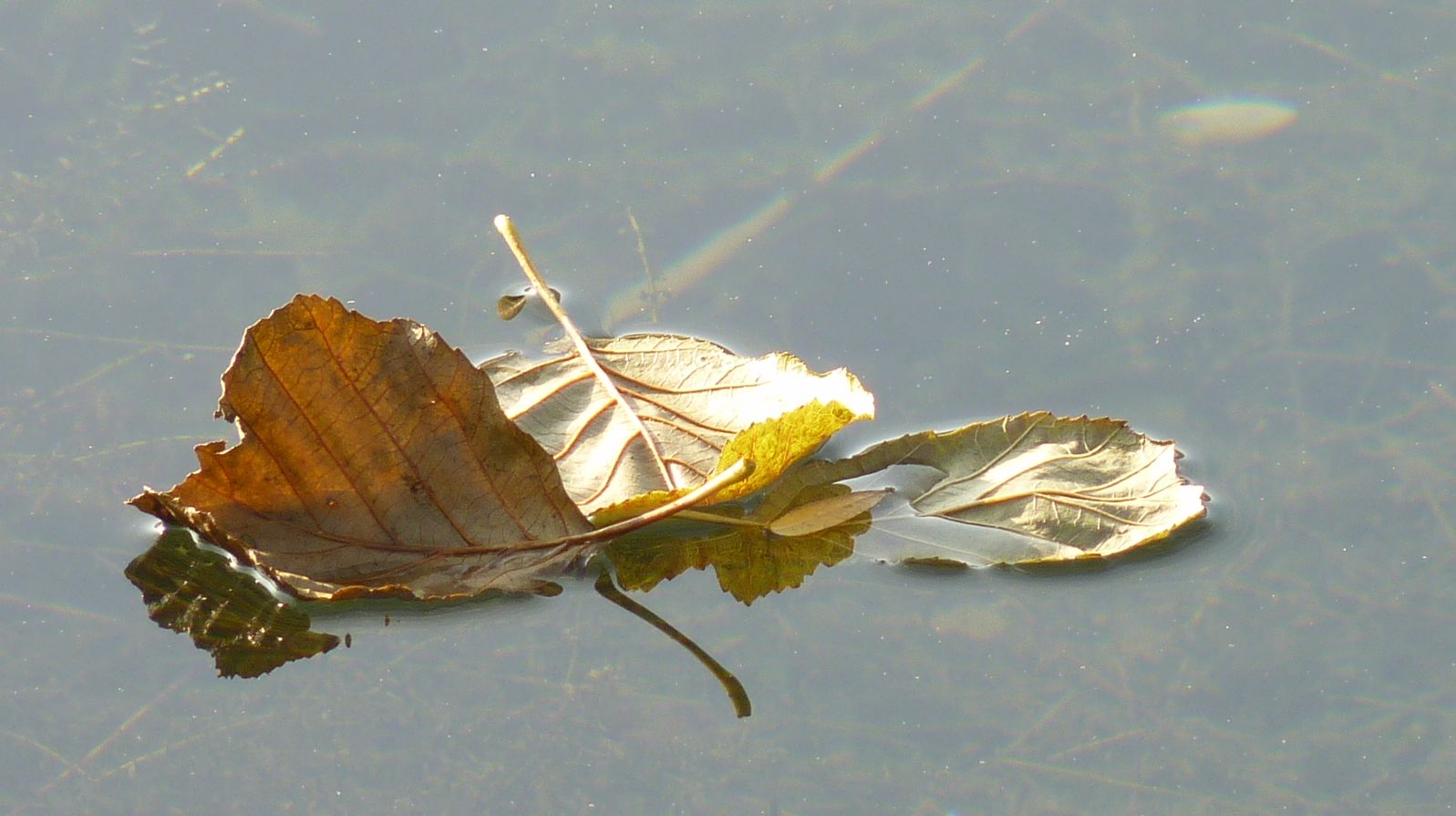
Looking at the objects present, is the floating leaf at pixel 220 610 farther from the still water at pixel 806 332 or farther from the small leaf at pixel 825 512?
the small leaf at pixel 825 512

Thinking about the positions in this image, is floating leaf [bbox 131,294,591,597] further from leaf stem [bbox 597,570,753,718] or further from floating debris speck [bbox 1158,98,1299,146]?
floating debris speck [bbox 1158,98,1299,146]

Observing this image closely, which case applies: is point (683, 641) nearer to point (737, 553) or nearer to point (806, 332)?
point (737, 553)

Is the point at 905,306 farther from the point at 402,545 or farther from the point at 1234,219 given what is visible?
the point at 402,545

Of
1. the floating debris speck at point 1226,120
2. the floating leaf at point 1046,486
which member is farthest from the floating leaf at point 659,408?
the floating debris speck at point 1226,120

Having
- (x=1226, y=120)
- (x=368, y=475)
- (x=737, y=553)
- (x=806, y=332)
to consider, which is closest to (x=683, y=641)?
(x=737, y=553)

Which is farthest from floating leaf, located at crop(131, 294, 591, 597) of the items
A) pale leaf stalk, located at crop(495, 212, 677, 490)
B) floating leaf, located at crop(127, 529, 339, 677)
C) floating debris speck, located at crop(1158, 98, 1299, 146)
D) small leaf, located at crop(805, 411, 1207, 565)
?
floating debris speck, located at crop(1158, 98, 1299, 146)
